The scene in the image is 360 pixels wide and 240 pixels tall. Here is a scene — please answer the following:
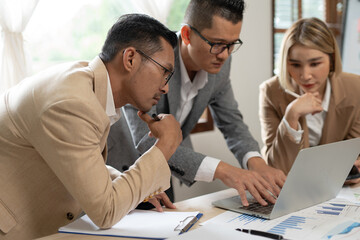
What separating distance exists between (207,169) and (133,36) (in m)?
0.58

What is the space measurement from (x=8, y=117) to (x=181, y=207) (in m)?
0.63

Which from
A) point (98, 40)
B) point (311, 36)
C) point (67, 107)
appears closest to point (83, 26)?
point (98, 40)

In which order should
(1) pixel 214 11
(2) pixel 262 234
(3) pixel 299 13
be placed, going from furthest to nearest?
(3) pixel 299 13, (1) pixel 214 11, (2) pixel 262 234

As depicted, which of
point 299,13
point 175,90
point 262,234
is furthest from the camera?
point 299,13

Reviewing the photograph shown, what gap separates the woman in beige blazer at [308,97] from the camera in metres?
2.05

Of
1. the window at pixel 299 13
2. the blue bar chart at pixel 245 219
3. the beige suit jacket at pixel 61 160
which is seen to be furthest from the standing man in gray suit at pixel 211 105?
the window at pixel 299 13

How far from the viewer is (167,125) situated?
1364mm

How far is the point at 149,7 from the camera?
259 cm

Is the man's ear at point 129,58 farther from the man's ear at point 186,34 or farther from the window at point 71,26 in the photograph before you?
the window at point 71,26

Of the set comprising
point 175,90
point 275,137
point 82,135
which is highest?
point 82,135

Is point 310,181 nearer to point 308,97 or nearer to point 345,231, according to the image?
point 345,231

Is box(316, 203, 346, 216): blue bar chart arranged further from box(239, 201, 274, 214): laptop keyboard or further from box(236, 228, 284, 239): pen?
box(236, 228, 284, 239): pen

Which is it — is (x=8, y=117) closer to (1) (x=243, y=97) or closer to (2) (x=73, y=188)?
(2) (x=73, y=188)

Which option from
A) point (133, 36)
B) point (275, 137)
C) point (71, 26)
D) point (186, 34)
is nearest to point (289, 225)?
point (133, 36)
